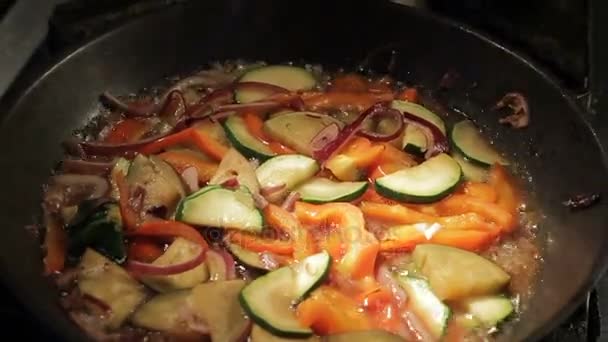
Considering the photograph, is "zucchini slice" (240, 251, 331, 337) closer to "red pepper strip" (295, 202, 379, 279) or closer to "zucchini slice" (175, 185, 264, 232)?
"red pepper strip" (295, 202, 379, 279)

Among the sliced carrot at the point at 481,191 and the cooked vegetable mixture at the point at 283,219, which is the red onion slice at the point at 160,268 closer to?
the cooked vegetable mixture at the point at 283,219

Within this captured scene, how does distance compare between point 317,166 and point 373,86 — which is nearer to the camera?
point 317,166

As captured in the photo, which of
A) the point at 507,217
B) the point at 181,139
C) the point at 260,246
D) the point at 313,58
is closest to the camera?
the point at 260,246

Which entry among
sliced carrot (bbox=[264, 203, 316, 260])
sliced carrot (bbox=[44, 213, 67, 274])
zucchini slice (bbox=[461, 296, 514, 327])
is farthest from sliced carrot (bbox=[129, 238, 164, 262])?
zucchini slice (bbox=[461, 296, 514, 327])

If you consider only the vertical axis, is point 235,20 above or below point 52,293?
above

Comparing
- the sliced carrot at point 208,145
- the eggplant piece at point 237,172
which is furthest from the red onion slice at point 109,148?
the eggplant piece at point 237,172

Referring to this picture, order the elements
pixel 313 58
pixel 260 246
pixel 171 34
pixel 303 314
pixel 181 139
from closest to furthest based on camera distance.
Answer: pixel 303 314, pixel 260 246, pixel 181 139, pixel 171 34, pixel 313 58

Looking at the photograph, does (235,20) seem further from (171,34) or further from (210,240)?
(210,240)

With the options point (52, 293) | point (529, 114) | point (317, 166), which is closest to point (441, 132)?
point (529, 114)
